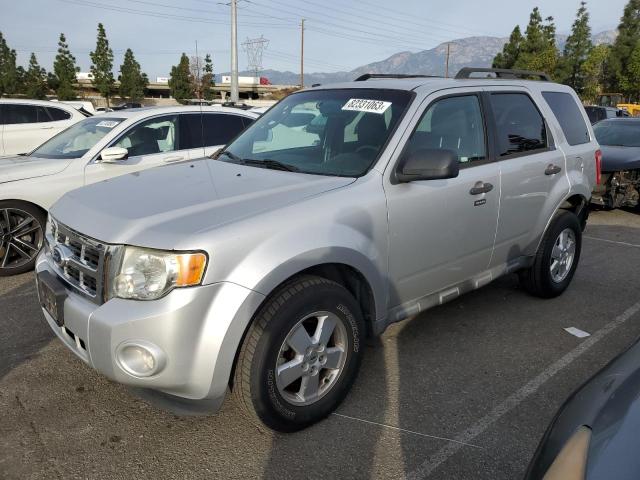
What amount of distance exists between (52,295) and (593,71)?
55.8 metres

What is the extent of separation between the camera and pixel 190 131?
20.9 ft

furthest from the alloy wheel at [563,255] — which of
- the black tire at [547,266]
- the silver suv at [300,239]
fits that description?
the silver suv at [300,239]

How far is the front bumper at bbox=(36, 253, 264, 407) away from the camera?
225cm

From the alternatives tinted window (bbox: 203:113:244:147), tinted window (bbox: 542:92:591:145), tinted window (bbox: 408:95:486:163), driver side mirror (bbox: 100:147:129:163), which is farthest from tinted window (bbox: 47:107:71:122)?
tinted window (bbox: 542:92:591:145)

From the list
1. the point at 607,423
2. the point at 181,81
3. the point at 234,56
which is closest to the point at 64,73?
the point at 181,81

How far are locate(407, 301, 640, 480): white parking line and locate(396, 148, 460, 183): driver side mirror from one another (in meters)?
1.39

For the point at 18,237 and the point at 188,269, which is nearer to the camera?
the point at 188,269

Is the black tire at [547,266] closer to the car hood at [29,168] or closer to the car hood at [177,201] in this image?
the car hood at [177,201]

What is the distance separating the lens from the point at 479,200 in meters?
3.57

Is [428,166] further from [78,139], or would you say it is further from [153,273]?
[78,139]

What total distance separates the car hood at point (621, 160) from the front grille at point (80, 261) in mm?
8578

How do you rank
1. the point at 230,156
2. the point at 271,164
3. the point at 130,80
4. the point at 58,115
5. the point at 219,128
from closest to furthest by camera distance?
the point at 271,164, the point at 230,156, the point at 219,128, the point at 58,115, the point at 130,80

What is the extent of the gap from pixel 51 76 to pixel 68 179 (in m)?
59.6

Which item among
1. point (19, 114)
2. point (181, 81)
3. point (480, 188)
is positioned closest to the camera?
point (480, 188)
